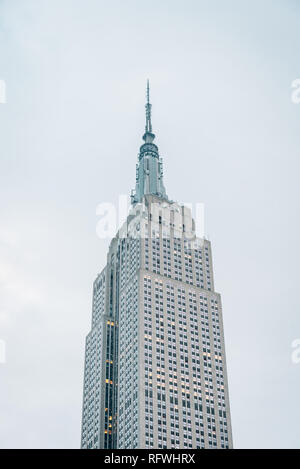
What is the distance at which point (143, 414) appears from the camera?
195m
